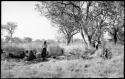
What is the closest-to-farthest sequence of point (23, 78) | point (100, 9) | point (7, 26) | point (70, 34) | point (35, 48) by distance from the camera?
point (23, 78) → point (35, 48) → point (100, 9) → point (70, 34) → point (7, 26)

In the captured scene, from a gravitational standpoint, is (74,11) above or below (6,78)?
above

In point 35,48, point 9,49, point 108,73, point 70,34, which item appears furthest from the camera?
point 70,34

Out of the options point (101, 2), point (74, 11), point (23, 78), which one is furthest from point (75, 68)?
point (74, 11)

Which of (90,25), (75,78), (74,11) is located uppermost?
(74,11)

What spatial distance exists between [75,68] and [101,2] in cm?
915

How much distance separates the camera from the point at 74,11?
16844 mm

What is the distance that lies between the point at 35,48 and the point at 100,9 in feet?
24.2

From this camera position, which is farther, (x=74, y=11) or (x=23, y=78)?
(x=74, y=11)

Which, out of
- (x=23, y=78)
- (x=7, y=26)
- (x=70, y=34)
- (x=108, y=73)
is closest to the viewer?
(x=23, y=78)

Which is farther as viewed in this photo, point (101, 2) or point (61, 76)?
point (101, 2)

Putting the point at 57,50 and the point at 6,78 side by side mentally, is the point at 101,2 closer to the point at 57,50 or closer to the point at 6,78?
the point at 57,50

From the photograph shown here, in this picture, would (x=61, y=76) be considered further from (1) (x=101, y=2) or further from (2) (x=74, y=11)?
(2) (x=74, y=11)

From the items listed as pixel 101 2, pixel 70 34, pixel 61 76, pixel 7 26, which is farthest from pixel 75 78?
pixel 7 26

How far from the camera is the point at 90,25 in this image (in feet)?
54.3
